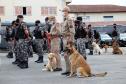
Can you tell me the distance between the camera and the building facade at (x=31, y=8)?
61275mm

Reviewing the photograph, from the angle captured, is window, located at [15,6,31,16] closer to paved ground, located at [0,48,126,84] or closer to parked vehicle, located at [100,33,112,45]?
parked vehicle, located at [100,33,112,45]

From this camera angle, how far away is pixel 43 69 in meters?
18.9

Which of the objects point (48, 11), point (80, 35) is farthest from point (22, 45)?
point (48, 11)

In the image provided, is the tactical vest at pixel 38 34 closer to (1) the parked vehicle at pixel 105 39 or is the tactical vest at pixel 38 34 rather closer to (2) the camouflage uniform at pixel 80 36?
(2) the camouflage uniform at pixel 80 36

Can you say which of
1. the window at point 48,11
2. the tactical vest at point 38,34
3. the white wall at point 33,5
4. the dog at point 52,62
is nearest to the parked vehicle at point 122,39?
the white wall at point 33,5

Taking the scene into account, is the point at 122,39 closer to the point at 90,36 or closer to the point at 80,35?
the point at 90,36

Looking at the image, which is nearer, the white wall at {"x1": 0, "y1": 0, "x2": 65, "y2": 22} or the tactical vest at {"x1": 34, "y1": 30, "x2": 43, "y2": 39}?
the tactical vest at {"x1": 34, "y1": 30, "x2": 43, "y2": 39}

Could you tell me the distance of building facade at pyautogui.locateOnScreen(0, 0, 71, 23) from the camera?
6128cm

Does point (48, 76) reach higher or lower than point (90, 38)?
lower

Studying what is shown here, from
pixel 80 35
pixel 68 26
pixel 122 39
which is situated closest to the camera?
pixel 68 26

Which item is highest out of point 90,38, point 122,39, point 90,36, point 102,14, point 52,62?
point 102,14

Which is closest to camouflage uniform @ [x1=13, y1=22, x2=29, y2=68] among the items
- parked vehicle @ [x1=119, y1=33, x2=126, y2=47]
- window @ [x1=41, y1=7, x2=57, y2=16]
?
parked vehicle @ [x1=119, y1=33, x2=126, y2=47]

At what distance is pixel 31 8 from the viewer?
61.6 m

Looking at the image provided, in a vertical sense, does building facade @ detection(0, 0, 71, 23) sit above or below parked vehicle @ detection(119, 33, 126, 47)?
above
